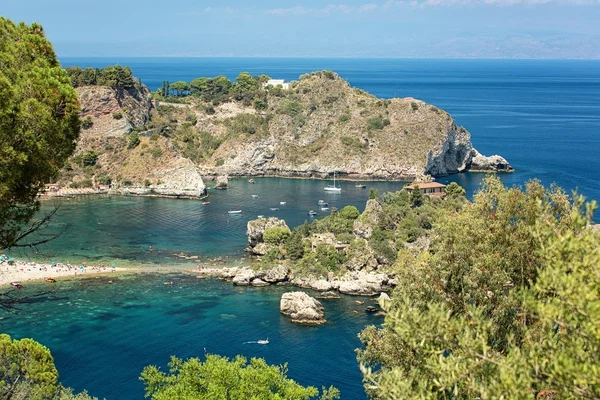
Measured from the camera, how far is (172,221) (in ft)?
245

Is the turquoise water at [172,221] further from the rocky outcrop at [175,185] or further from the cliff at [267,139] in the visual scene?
the cliff at [267,139]

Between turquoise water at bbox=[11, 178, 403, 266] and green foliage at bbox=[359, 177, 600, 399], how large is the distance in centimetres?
4392

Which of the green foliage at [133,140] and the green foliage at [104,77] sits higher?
the green foliage at [104,77]

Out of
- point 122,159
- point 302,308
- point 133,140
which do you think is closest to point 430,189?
point 302,308

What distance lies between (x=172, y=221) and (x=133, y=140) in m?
27.8

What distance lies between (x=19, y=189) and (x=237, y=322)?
31.5 meters

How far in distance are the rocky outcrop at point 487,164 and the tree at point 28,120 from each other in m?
93.4

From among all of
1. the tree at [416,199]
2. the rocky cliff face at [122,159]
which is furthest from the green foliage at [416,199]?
the rocky cliff face at [122,159]

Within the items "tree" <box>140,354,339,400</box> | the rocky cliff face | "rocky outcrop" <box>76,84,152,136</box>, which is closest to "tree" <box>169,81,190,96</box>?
the rocky cliff face

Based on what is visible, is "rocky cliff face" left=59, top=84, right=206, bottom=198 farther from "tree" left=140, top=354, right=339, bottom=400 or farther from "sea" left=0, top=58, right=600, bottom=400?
"tree" left=140, top=354, right=339, bottom=400

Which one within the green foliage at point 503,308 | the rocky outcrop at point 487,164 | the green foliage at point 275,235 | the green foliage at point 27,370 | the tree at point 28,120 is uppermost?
the tree at point 28,120

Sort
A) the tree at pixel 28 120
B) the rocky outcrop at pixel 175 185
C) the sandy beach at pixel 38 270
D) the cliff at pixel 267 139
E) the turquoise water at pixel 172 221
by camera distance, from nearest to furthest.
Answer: the tree at pixel 28 120, the sandy beach at pixel 38 270, the turquoise water at pixel 172 221, the rocky outcrop at pixel 175 185, the cliff at pixel 267 139

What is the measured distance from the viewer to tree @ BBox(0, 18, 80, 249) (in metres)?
13.8

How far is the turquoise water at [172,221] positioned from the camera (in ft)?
202
